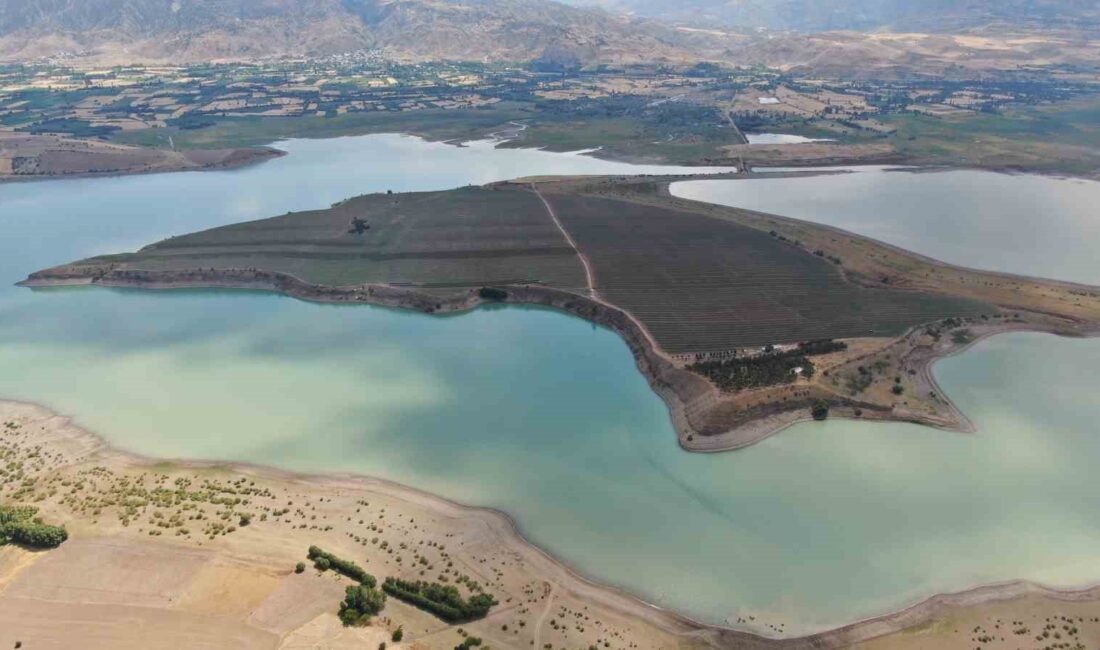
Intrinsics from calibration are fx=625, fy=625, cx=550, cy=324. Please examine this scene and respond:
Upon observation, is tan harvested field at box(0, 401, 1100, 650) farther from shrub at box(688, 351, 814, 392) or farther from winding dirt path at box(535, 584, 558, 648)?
shrub at box(688, 351, 814, 392)

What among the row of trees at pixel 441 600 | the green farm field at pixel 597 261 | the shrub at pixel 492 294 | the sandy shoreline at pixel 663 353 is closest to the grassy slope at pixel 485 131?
the green farm field at pixel 597 261

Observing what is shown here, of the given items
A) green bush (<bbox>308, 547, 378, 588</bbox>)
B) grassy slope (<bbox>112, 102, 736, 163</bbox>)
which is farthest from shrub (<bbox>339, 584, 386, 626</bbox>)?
grassy slope (<bbox>112, 102, 736, 163</bbox>)

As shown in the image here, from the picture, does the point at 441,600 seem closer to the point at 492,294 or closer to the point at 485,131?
the point at 492,294

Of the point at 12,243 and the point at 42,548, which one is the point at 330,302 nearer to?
the point at 42,548

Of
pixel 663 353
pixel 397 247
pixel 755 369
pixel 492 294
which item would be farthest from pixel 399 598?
pixel 397 247

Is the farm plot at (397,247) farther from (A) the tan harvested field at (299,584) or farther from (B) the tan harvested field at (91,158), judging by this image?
(B) the tan harvested field at (91,158)

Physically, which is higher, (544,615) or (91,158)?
(91,158)

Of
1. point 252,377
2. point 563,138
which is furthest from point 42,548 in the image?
point 563,138
